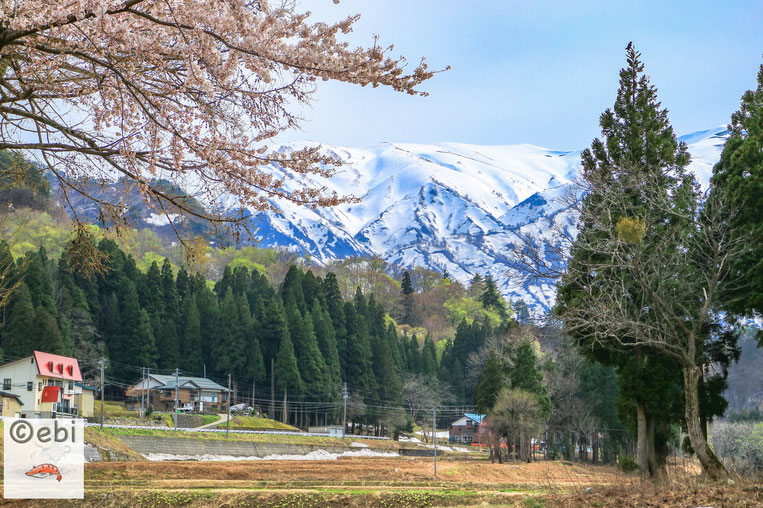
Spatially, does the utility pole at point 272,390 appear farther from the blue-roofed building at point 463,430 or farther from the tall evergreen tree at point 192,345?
the blue-roofed building at point 463,430

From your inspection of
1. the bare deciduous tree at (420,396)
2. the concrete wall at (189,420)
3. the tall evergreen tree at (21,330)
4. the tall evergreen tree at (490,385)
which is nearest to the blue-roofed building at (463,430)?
the bare deciduous tree at (420,396)

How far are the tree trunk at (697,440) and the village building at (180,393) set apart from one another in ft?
144

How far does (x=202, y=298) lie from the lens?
5866cm

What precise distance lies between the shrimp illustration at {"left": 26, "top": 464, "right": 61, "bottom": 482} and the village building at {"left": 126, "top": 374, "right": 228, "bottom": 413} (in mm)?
37552

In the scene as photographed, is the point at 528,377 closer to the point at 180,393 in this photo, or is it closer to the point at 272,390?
the point at 272,390

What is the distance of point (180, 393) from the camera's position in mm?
53188

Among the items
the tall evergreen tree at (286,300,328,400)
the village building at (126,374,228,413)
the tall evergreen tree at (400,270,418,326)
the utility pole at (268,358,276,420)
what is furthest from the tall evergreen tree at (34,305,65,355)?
the tall evergreen tree at (400,270,418,326)

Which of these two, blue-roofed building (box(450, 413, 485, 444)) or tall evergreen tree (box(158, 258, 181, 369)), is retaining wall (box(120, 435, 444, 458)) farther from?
blue-roofed building (box(450, 413, 485, 444))

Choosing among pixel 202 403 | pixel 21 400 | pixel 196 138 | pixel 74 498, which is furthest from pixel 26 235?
pixel 196 138

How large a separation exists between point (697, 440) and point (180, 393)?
4664cm

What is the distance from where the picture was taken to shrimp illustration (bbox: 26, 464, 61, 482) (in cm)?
1342

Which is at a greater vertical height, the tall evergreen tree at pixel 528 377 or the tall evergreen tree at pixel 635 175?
the tall evergreen tree at pixel 635 175

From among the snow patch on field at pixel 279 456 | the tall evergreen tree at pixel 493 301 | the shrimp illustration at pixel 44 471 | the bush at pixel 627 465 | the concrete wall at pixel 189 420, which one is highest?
the tall evergreen tree at pixel 493 301

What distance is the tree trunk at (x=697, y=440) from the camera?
1130cm
